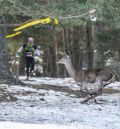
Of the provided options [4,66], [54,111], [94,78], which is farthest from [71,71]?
[54,111]

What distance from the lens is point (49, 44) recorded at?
127ft

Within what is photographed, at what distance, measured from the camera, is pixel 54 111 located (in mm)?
13898

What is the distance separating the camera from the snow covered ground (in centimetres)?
1167

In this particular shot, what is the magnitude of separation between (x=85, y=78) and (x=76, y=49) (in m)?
23.4

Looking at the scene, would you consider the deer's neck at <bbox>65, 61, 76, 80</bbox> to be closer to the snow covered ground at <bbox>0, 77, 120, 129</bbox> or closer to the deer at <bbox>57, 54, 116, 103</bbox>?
the deer at <bbox>57, 54, 116, 103</bbox>

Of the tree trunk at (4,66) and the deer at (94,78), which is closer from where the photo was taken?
the deer at (94,78)

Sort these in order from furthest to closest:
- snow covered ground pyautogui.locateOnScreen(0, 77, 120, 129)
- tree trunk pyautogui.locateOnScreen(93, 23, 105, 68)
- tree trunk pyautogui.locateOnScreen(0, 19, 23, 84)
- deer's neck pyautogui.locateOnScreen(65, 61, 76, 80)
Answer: tree trunk pyautogui.locateOnScreen(93, 23, 105, 68), tree trunk pyautogui.locateOnScreen(0, 19, 23, 84), deer's neck pyautogui.locateOnScreen(65, 61, 76, 80), snow covered ground pyautogui.locateOnScreen(0, 77, 120, 129)

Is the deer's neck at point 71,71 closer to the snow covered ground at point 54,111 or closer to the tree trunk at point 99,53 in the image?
the snow covered ground at point 54,111

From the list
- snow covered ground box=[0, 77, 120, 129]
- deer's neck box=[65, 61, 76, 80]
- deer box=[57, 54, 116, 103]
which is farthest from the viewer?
deer's neck box=[65, 61, 76, 80]

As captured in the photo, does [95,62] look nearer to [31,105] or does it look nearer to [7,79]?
[7,79]

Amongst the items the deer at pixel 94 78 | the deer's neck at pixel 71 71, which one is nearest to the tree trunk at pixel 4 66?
the deer's neck at pixel 71 71

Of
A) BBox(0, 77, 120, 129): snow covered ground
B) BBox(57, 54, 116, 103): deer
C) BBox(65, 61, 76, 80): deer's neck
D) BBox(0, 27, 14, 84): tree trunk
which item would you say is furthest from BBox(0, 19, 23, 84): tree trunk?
BBox(57, 54, 116, 103): deer

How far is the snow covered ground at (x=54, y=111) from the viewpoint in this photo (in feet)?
38.3

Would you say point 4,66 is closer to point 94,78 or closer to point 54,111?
point 94,78
